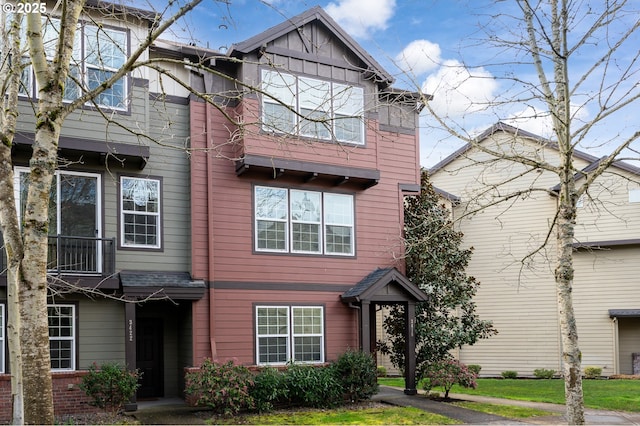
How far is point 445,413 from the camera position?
14797mm

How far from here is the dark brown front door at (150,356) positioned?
16875 mm

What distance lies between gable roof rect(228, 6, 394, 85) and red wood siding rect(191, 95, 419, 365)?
136 centimetres

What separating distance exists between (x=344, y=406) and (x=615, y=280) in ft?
44.5

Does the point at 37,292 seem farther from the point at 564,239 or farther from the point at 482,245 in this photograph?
the point at 482,245

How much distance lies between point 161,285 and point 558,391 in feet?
39.3

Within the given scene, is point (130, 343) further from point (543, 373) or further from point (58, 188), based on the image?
point (543, 373)

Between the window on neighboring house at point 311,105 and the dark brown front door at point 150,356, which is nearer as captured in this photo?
the dark brown front door at point 150,356

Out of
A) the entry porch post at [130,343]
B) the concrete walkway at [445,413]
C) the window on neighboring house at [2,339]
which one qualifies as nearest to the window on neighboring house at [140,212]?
the entry porch post at [130,343]

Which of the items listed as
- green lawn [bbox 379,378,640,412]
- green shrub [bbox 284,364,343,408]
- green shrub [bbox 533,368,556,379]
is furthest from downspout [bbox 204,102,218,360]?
green shrub [bbox 533,368,556,379]

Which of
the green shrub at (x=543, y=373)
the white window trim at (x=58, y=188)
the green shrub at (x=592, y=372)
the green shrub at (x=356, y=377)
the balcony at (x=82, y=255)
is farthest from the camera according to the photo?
→ the green shrub at (x=543, y=373)

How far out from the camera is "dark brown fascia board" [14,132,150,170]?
46.3ft

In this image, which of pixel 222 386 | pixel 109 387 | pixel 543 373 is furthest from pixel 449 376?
pixel 543 373

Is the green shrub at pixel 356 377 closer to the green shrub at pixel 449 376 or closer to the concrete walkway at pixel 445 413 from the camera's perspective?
the concrete walkway at pixel 445 413

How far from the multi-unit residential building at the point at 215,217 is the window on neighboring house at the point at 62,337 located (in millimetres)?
31
